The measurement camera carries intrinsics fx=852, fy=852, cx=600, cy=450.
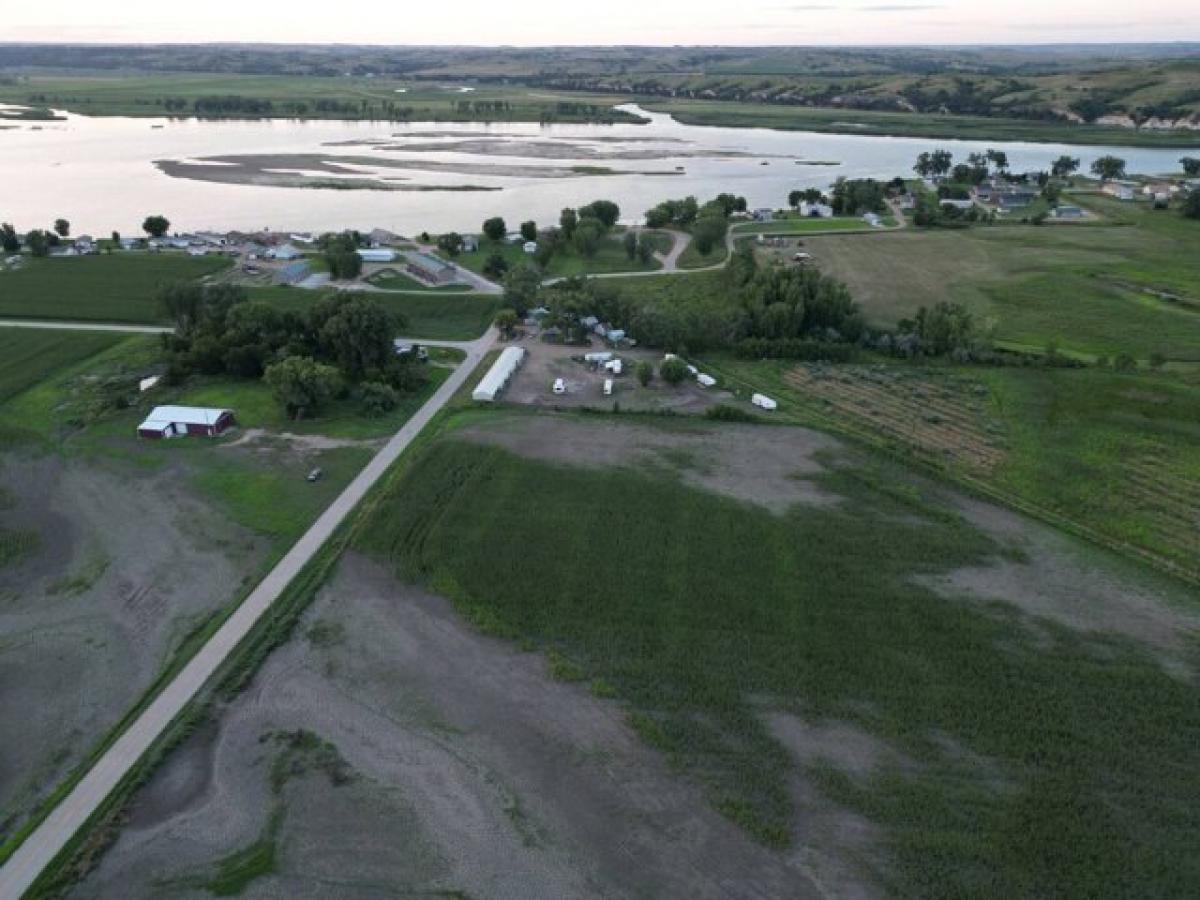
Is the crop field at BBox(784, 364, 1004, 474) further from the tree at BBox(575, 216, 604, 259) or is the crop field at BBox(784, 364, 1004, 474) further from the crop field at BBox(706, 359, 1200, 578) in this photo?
the tree at BBox(575, 216, 604, 259)

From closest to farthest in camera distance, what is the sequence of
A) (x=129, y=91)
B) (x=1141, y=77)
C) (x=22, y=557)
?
(x=22, y=557)
(x=1141, y=77)
(x=129, y=91)

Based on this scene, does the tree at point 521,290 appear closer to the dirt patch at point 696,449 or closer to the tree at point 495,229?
the dirt patch at point 696,449

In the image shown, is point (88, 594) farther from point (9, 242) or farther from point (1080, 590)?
point (9, 242)

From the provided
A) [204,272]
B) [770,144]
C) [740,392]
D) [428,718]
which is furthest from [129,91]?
[428,718]

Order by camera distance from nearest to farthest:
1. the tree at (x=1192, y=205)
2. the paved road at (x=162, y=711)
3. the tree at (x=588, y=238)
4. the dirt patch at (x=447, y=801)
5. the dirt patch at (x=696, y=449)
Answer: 1. the dirt patch at (x=447, y=801)
2. the paved road at (x=162, y=711)
3. the dirt patch at (x=696, y=449)
4. the tree at (x=588, y=238)
5. the tree at (x=1192, y=205)

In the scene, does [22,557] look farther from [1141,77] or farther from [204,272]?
[1141,77]

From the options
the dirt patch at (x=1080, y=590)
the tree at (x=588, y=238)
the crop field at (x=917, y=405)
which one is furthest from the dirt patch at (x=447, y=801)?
the tree at (x=588, y=238)

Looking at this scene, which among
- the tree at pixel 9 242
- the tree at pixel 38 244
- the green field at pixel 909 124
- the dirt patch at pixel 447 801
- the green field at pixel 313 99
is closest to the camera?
the dirt patch at pixel 447 801

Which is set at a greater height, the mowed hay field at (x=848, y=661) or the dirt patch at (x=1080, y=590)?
the dirt patch at (x=1080, y=590)
